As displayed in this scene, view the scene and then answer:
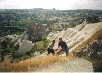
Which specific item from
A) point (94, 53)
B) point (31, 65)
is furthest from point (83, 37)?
point (31, 65)

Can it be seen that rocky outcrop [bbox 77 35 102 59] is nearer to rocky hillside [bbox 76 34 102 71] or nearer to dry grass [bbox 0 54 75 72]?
rocky hillside [bbox 76 34 102 71]

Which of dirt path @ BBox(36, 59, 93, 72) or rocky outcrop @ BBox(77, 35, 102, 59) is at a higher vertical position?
rocky outcrop @ BBox(77, 35, 102, 59)

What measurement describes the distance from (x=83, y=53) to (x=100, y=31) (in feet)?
7.32

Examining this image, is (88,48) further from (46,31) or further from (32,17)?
(46,31)

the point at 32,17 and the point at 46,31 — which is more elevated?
the point at 32,17

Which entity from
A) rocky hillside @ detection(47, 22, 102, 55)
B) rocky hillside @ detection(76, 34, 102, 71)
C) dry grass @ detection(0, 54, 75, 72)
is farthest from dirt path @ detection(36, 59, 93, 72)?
rocky hillside @ detection(47, 22, 102, 55)

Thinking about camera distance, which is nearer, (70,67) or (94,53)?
(70,67)

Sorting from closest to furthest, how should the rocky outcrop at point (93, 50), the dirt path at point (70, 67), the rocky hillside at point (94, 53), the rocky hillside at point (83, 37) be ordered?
the dirt path at point (70, 67)
the rocky hillside at point (94, 53)
the rocky outcrop at point (93, 50)
the rocky hillside at point (83, 37)

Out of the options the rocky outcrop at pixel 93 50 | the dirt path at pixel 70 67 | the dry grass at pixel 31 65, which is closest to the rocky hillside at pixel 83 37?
the rocky outcrop at pixel 93 50

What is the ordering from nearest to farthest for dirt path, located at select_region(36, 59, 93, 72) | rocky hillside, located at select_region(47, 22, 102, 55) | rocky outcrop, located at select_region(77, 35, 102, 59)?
dirt path, located at select_region(36, 59, 93, 72)
rocky outcrop, located at select_region(77, 35, 102, 59)
rocky hillside, located at select_region(47, 22, 102, 55)

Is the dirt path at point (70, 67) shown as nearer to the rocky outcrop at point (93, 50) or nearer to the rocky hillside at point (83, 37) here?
the rocky outcrop at point (93, 50)

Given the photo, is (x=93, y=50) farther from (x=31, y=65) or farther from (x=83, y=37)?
(x=83, y=37)

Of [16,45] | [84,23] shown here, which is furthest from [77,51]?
[84,23]

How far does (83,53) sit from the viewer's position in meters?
10.6
